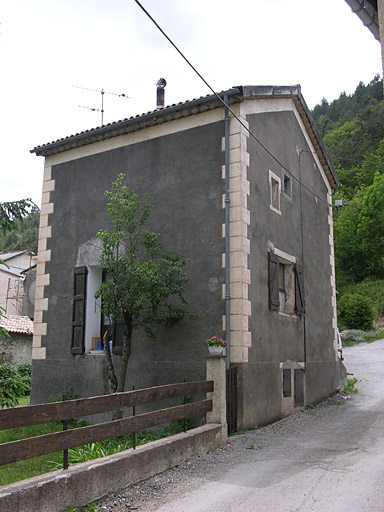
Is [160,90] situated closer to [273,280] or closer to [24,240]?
[273,280]

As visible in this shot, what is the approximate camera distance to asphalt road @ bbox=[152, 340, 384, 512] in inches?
215

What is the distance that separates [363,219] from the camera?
46.7 meters

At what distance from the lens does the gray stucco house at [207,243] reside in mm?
10258

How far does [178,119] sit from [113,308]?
14.9 ft

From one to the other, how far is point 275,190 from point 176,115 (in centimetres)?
293

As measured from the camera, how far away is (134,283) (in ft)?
30.9

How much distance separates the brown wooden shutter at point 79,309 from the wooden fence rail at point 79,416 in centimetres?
451

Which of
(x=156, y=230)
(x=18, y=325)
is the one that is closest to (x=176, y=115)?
(x=156, y=230)

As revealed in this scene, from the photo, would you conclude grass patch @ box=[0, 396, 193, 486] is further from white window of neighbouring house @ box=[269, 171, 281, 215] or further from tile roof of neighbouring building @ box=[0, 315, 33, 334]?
tile roof of neighbouring building @ box=[0, 315, 33, 334]

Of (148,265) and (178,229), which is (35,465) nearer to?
(148,265)

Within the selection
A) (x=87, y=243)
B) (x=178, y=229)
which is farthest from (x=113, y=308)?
(x=87, y=243)

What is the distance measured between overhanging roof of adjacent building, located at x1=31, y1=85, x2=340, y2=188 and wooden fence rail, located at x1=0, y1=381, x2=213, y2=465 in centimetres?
589

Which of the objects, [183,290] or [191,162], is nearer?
[183,290]

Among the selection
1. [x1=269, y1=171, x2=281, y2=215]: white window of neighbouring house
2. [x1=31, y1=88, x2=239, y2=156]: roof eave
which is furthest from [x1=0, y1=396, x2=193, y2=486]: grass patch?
[x1=31, y1=88, x2=239, y2=156]: roof eave
